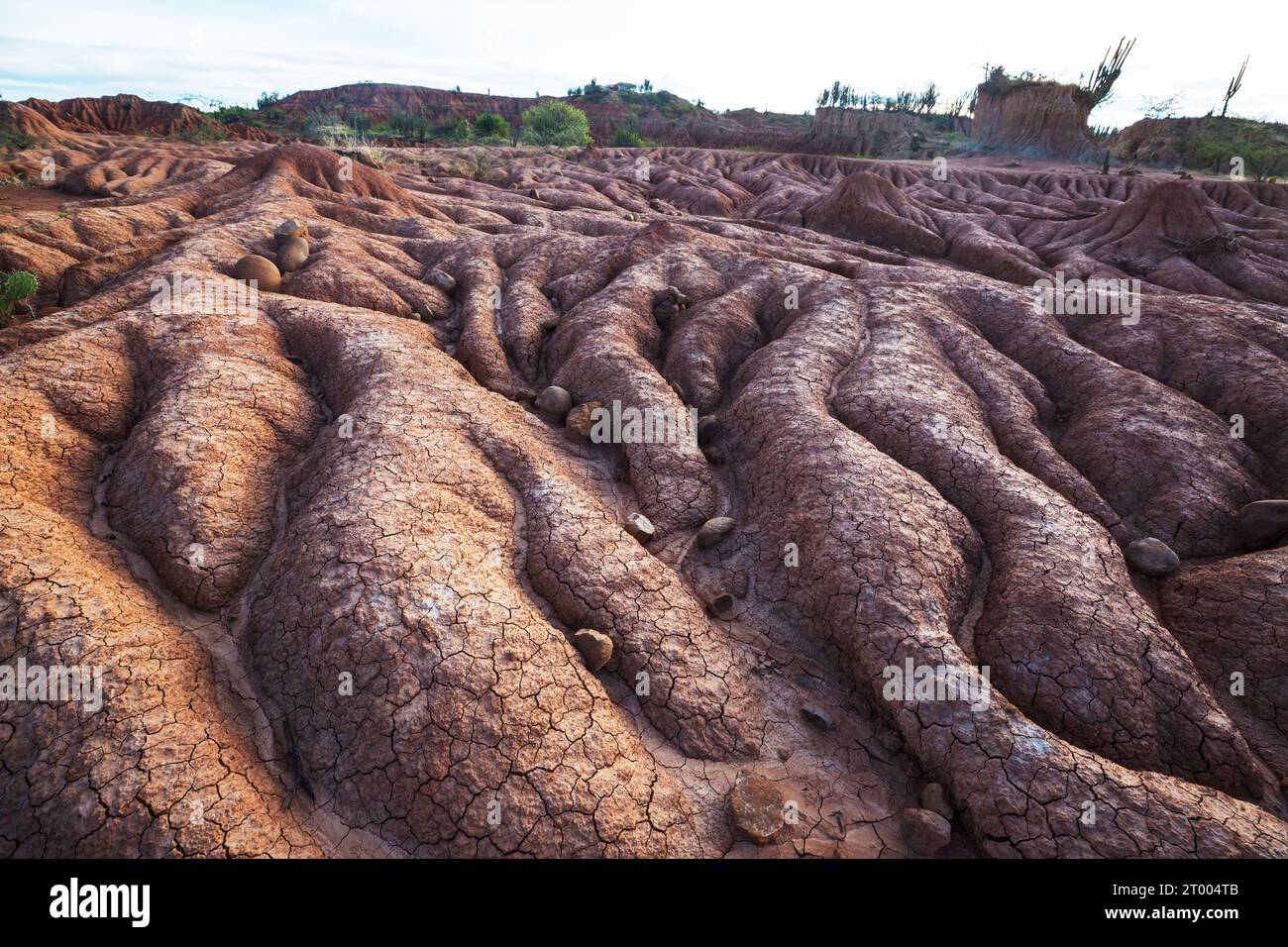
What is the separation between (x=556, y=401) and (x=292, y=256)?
5824 mm

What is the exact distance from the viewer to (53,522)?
14.4 ft

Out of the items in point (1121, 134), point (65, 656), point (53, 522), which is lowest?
point (65, 656)

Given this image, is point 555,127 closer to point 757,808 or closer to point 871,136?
point 871,136

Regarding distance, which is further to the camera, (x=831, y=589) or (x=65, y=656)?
(x=831, y=589)

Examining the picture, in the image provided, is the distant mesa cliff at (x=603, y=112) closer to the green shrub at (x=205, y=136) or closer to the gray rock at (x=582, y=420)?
the green shrub at (x=205, y=136)

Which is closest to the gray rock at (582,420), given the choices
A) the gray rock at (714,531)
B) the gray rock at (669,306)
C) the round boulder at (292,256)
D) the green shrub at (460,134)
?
the gray rock at (714,531)

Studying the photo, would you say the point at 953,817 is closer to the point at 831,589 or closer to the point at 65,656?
the point at 831,589

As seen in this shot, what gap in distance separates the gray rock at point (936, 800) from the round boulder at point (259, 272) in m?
10.4

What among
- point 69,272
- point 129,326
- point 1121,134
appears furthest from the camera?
point 1121,134

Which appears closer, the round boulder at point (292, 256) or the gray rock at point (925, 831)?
the gray rock at point (925, 831)

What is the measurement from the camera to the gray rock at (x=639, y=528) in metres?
5.82

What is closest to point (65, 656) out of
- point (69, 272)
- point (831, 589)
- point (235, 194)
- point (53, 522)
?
point (53, 522)

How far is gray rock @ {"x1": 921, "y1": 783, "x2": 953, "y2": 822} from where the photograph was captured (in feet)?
12.4
